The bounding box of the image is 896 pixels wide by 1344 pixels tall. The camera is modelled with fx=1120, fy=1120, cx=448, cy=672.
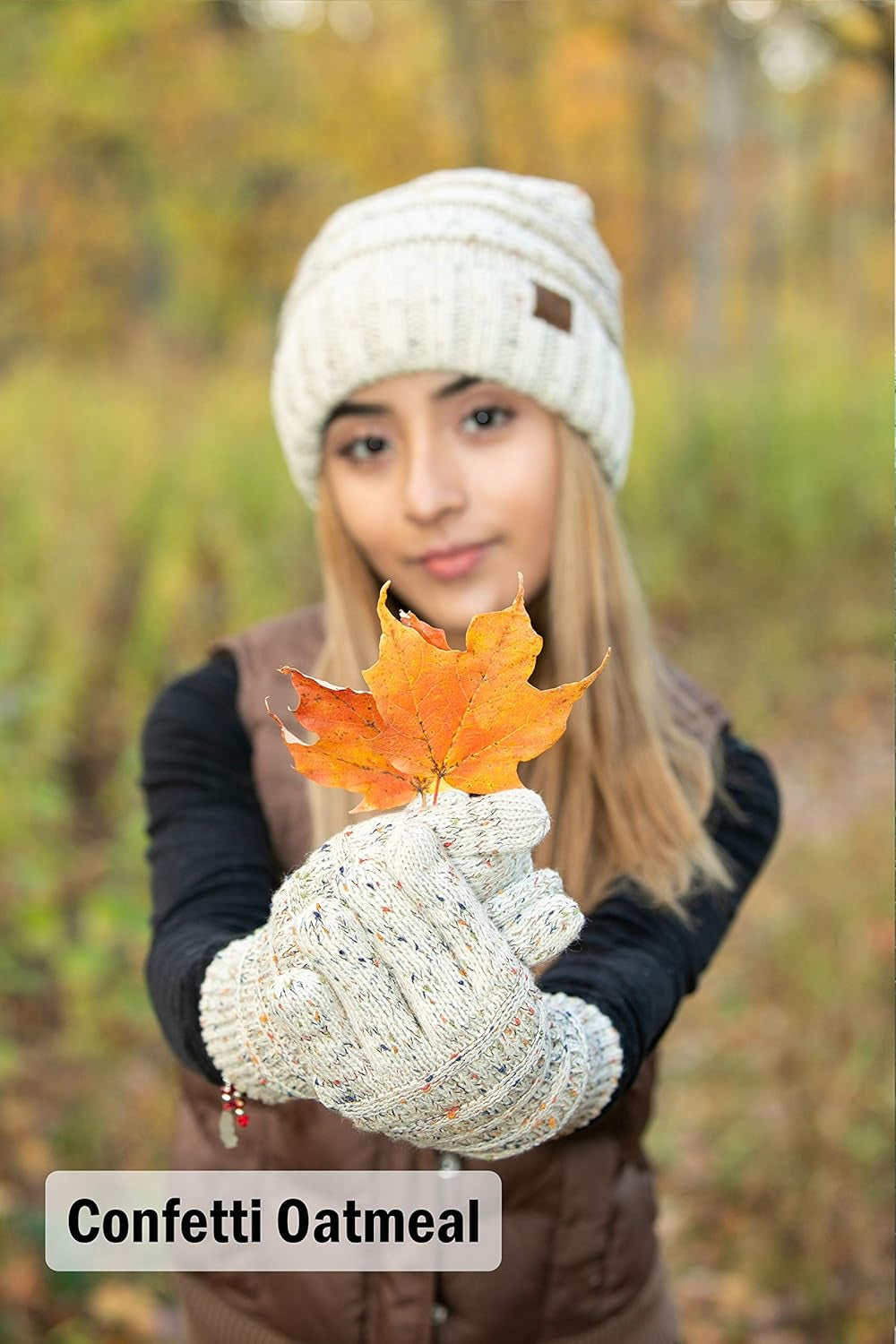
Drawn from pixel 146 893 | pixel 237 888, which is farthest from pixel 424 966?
pixel 146 893

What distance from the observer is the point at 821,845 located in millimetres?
4234

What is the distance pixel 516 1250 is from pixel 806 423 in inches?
270

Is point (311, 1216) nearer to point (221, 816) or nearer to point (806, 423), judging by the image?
point (221, 816)

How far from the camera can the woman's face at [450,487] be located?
149cm

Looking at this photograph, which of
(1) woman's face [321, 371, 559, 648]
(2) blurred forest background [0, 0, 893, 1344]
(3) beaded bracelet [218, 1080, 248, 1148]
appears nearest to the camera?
(3) beaded bracelet [218, 1080, 248, 1148]

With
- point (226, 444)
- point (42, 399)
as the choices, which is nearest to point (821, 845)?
point (226, 444)

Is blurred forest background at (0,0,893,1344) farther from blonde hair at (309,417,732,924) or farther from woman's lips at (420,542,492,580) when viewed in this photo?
woman's lips at (420,542,492,580)

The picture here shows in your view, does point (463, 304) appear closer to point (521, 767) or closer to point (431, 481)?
point (431, 481)

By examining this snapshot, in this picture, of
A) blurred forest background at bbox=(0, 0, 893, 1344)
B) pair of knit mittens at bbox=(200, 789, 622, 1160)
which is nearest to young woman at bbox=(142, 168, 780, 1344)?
pair of knit mittens at bbox=(200, 789, 622, 1160)

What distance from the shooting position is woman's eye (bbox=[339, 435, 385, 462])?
1.58 meters

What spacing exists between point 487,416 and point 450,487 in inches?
6.0

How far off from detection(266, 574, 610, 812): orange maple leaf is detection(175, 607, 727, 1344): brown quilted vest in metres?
0.64

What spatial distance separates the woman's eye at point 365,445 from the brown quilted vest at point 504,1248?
444mm

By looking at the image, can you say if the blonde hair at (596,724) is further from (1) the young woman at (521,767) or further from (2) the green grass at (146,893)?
(2) the green grass at (146,893)
